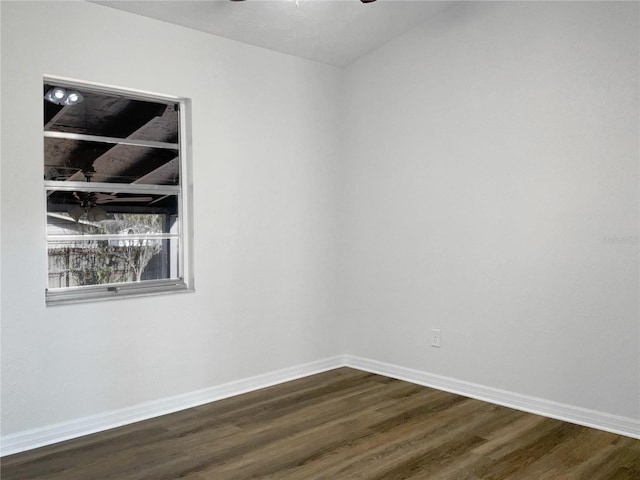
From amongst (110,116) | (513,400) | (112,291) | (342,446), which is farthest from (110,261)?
(513,400)

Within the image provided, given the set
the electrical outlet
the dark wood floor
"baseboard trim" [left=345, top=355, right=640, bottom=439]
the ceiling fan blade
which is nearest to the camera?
the dark wood floor

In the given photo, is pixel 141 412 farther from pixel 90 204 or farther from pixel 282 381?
pixel 90 204

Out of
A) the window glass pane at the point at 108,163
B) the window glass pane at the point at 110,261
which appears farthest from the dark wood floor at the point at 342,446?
the window glass pane at the point at 108,163

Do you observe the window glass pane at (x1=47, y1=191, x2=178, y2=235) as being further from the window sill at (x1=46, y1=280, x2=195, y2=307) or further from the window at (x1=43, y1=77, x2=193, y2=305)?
the window sill at (x1=46, y1=280, x2=195, y2=307)

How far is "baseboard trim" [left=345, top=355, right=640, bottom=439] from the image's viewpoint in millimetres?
3240

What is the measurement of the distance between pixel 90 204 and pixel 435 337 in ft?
8.45

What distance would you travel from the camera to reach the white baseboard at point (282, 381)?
316 cm

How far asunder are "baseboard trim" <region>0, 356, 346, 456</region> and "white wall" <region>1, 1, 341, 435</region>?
0.05 m

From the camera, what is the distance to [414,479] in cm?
265

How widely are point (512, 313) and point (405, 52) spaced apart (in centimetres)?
212

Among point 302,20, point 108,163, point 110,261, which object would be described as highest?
point 302,20

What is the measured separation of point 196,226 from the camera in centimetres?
384

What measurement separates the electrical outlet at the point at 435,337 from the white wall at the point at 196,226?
0.93 m

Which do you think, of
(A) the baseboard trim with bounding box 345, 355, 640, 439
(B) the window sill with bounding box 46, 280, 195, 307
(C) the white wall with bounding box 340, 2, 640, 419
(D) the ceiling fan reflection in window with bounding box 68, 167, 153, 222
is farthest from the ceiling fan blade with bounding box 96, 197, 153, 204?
(A) the baseboard trim with bounding box 345, 355, 640, 439
